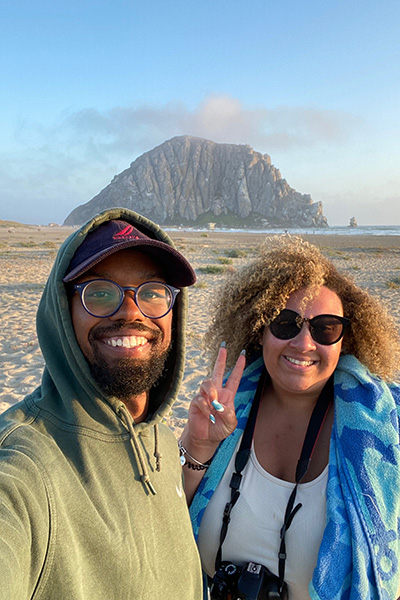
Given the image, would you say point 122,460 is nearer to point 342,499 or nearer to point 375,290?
point 342,499

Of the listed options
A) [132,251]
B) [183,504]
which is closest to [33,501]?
[183,504]

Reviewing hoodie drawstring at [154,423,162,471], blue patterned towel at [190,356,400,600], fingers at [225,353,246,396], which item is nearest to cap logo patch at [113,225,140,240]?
hoodie drawstring at [154,423,162,471]

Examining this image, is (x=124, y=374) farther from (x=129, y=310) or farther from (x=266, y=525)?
(x=266, y=525)

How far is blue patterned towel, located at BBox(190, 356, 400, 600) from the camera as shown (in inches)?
68.7

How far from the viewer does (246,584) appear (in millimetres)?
1917

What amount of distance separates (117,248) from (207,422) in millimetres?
1117

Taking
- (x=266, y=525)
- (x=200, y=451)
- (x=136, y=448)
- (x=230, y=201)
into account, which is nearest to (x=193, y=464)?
(x=200, y=451)

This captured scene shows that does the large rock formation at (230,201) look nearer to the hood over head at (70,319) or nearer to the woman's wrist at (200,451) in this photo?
the woman's wrist at (200,451)

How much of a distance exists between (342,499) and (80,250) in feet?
5.31

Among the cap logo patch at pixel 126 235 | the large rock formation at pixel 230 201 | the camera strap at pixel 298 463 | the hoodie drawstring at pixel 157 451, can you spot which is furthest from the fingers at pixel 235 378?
the large rock formation at pixel 230 201

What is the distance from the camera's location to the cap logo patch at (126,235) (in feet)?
5.25

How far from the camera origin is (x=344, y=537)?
1792 mm

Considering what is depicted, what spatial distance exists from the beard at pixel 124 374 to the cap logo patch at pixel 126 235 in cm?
36

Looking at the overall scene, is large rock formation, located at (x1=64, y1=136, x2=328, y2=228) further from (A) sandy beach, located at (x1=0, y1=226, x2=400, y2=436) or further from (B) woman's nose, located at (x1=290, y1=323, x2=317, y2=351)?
(B) woman's nose, located at (x1=290, y1=323, x2=317, y2=351)
